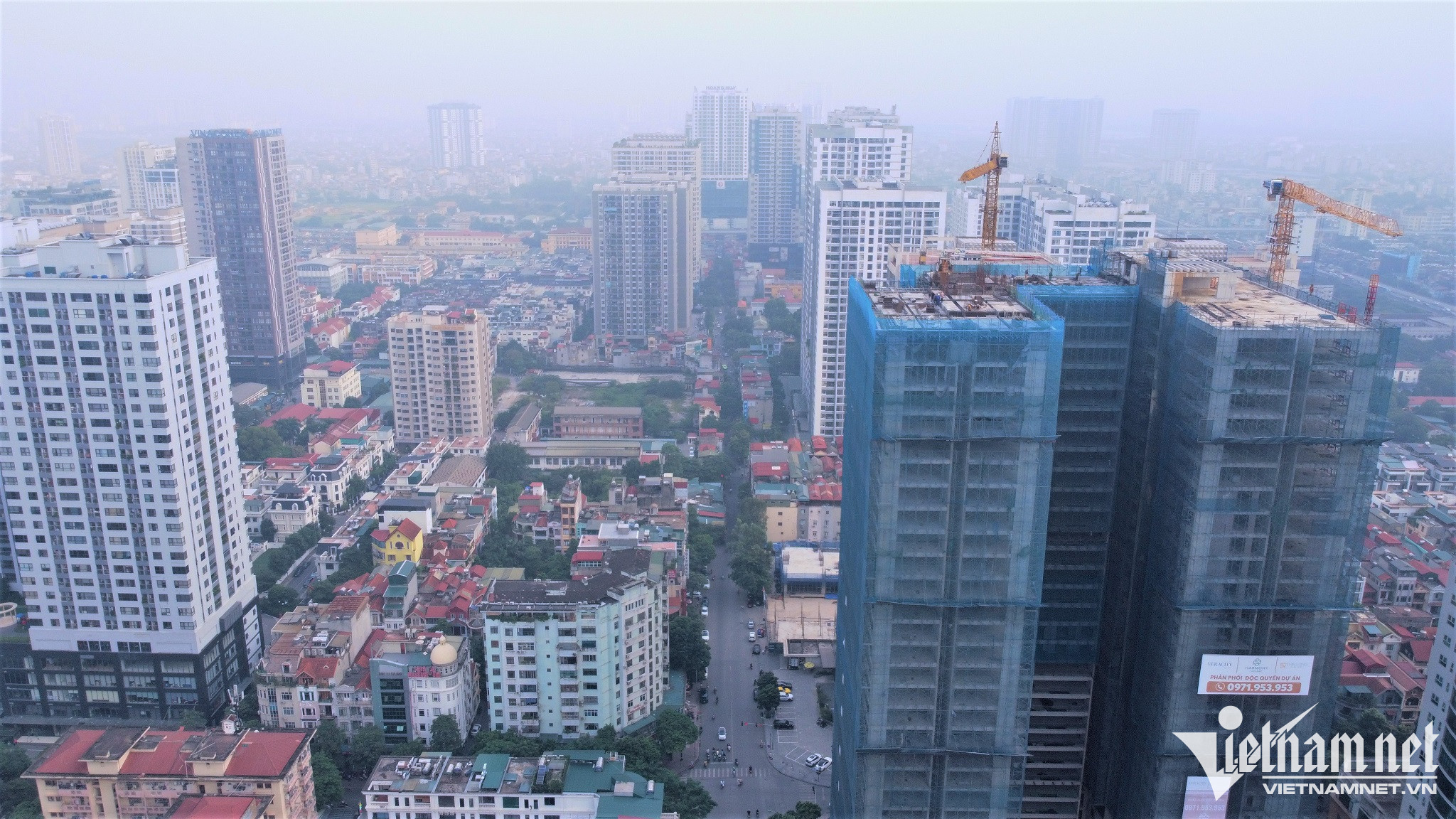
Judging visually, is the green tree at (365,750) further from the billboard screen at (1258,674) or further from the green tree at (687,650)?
the billboard screen at (1258,674)

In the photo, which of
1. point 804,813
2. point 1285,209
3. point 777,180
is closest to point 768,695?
point 804,813

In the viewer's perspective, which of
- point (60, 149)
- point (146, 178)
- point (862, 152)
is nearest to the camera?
point (862, 152)

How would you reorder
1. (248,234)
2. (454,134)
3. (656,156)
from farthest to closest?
(454,134), (656,156), (248,234)

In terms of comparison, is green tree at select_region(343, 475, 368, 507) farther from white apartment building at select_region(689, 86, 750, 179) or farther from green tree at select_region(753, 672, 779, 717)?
white apartment building at select_region(689, 86, 750, 179)

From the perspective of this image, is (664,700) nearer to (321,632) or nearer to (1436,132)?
(321,632)

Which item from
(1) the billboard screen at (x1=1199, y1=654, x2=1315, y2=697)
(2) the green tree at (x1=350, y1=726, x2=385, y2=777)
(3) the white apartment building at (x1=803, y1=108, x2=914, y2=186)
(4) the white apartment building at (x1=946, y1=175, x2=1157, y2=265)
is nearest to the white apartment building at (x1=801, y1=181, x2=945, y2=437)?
(4) the white apartment building at (x1=946, y1=175, x2=1157, y2=265)

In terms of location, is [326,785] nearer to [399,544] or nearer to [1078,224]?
[399,544]

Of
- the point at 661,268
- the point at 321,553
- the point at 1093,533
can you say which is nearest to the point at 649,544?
the point at 321,553
